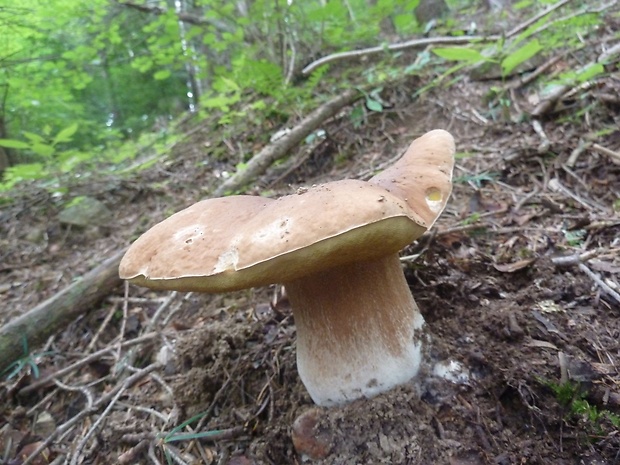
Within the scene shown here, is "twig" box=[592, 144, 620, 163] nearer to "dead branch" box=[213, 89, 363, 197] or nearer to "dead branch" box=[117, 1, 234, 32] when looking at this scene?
"dead branch" box=[213, 89, 363, 197]

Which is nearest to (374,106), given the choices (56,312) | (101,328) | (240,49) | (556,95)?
(556,95)

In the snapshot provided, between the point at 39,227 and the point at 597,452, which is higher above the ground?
the point at 597,452

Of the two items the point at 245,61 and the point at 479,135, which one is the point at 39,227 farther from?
the point at 479,135

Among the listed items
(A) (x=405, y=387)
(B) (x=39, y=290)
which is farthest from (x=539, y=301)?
(B) (x=39, y=290)

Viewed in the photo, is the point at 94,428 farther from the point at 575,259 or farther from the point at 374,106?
the point at 374,106

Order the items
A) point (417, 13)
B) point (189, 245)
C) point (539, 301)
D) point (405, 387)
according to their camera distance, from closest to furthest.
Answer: point (189, 245), point (405, 387), point (539, 301), point (417, 13)

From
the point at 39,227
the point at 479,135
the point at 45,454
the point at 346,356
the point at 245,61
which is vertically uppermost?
the point at 245,61

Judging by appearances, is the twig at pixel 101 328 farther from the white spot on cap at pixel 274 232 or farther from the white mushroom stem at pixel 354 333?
the white spot on cap at pixel 274 232
